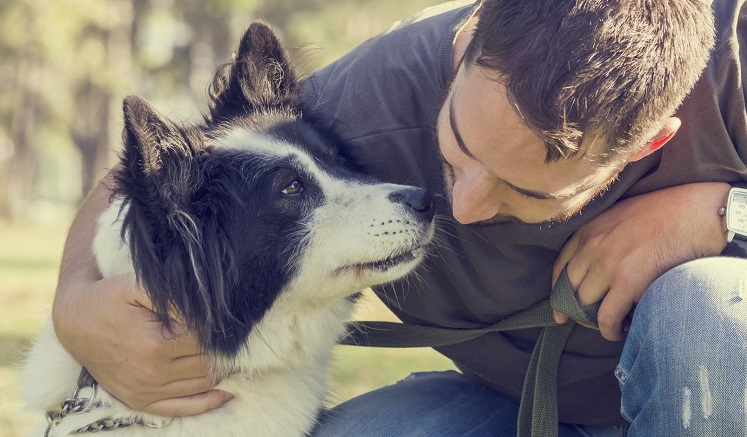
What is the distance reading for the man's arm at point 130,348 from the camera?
7.20 feet

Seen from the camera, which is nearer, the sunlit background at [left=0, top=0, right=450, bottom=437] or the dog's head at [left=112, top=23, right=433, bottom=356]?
the dog's head at [left=112, top=23, right=433, bottom=356]

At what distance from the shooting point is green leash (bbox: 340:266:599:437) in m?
2.26

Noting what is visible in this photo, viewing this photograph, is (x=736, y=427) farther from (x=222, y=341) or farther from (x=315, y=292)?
(x=222, y=341)

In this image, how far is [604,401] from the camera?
8.48 ft

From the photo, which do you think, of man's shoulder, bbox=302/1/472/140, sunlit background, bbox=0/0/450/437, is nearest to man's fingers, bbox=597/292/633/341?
man's shoulder, bbox=302/1/472/140

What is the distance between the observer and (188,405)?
2299mm

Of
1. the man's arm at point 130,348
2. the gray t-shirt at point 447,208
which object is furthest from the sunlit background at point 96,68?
the man's arm at point 130,348

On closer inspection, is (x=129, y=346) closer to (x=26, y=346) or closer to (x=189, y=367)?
(x=189, y=367)

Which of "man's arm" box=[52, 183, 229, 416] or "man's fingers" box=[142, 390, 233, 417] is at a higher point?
"man's arm" box=[52, 183, 229, 416]

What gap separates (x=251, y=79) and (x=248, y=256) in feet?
2.15

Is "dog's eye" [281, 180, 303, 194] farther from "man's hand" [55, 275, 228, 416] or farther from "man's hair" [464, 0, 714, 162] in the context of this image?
"man's hair" [464, 0, 714, 162]

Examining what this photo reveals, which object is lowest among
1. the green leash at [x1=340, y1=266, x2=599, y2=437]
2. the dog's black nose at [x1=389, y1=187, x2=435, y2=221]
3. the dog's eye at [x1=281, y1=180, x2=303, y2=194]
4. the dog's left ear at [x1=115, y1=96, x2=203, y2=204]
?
the green leash at [x1=340, y1=266, x2=599, y2=437]

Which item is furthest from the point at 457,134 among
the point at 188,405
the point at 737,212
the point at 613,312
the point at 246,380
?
the point at 188,405

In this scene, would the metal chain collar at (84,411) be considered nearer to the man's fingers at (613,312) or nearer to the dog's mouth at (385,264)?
the dog's mouth at (385,264)
